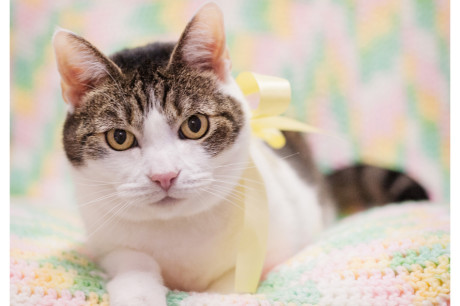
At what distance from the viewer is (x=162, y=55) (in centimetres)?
104

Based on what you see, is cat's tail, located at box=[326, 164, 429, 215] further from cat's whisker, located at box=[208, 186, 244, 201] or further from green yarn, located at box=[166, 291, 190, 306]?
green yarn, located at box=[166, 291, 190, 306]

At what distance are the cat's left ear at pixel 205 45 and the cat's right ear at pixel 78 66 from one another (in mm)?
152

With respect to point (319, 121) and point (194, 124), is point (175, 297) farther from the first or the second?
point (319, 121)

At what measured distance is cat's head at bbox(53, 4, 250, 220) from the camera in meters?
0.87

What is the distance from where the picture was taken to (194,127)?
929 millimetres

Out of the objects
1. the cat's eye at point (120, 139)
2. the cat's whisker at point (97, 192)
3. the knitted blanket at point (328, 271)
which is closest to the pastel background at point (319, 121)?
the knitted blanket at point (328, 271)

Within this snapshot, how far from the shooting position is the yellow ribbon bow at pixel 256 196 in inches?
40.1

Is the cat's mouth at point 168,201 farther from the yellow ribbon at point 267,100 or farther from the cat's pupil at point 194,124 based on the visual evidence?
the yellow ribbon at point 267,100

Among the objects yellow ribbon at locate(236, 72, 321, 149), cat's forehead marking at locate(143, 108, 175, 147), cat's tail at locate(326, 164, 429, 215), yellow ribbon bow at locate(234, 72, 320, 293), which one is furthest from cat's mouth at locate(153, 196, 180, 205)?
cat's tail at locate(326, 164, 429, 215)

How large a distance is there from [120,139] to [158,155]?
11 cm

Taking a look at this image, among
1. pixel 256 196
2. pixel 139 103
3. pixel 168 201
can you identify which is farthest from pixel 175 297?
pixel 139 103

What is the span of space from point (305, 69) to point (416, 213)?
0.64m
